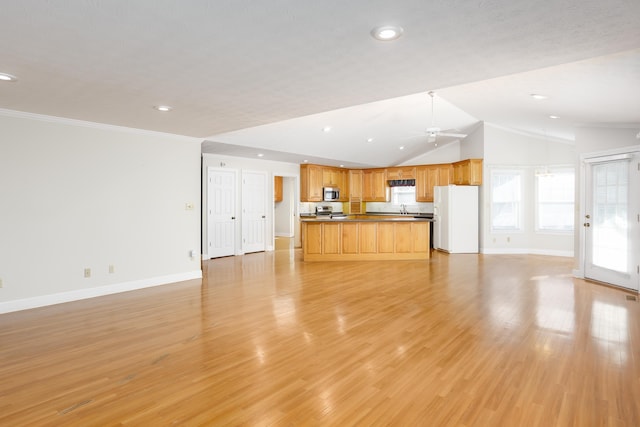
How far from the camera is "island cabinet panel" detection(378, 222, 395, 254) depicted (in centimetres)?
820

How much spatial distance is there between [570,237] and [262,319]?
7792 millimetres

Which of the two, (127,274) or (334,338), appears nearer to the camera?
(334,338)

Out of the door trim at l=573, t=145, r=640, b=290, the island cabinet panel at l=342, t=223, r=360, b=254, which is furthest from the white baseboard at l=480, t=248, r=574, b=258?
the island cabinet panel at l=342, t=223, r=360, b=254

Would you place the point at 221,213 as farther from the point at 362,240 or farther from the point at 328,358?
the point at 328,358

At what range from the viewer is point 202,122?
5.00 m

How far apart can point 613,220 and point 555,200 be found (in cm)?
340

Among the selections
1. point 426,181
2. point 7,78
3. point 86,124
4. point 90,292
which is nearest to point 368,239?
point 426,181

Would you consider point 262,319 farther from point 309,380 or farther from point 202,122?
point 202,122

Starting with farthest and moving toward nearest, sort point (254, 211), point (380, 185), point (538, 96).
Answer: point (380, 185)
point (254, 211)
point (538, 96)

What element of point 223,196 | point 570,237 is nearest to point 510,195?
point 570,237

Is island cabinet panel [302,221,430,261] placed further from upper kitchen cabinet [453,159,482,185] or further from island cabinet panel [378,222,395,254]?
upper kitchen cabinet [453,159,482,185]

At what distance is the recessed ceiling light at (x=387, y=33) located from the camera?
229 cm

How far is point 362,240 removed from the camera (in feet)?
26.8

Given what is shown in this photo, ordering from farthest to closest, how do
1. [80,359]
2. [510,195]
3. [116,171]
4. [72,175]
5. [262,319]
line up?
[510,195], [116,171], [72,175], [262,319], [80,359]
